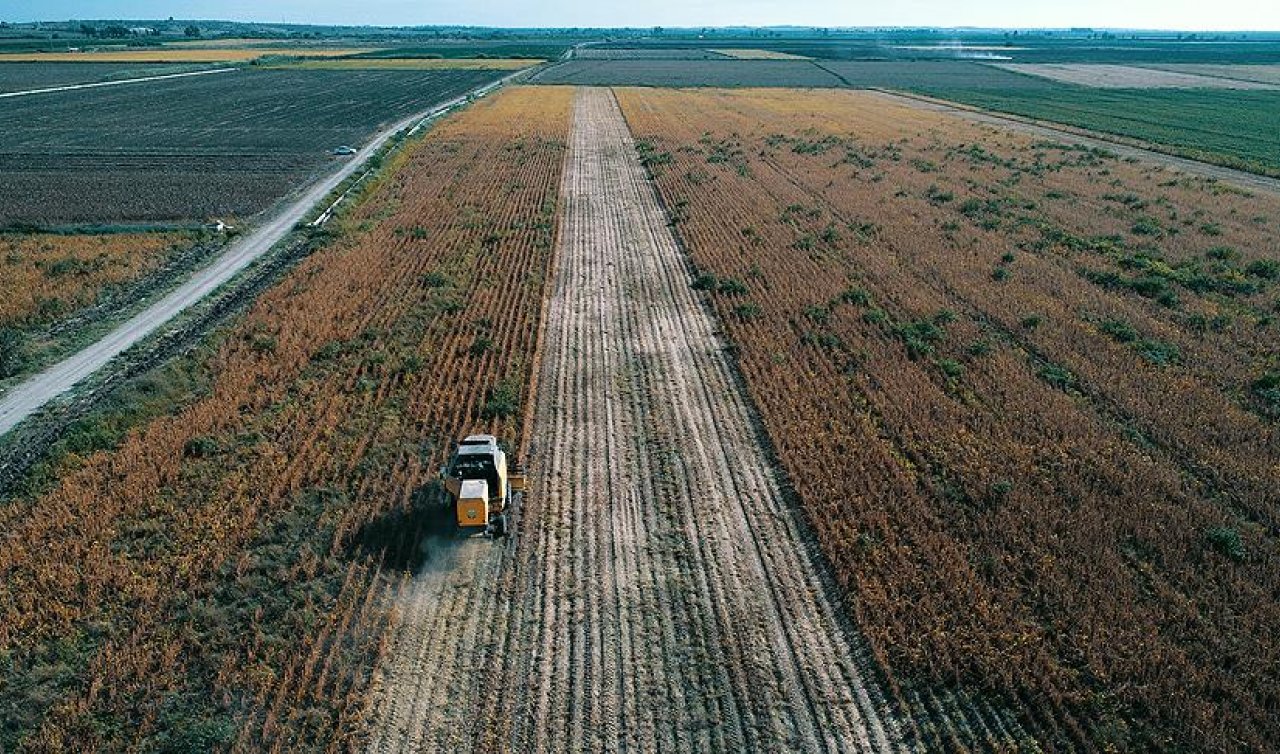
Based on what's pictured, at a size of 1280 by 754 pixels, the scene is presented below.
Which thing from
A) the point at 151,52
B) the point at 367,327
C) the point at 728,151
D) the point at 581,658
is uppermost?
the point at 151,52

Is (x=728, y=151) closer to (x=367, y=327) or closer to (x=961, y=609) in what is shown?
(x=367, y=327)

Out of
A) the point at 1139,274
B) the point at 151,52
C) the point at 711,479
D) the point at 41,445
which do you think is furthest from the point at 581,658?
the point at 151,52

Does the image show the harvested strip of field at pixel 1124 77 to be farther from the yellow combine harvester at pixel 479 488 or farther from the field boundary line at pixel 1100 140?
the yellow combine harvester at pixel 479 488

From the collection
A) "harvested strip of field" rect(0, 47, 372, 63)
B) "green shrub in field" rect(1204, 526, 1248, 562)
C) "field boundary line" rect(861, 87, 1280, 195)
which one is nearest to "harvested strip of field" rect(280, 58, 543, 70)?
"harvested strip of field" rect(0, 47, 372, 63)

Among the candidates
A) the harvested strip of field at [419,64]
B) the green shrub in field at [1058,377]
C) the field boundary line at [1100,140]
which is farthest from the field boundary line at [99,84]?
the green shrub in field at [1058,377]

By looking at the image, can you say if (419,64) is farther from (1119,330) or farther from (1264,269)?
(1119,330)
